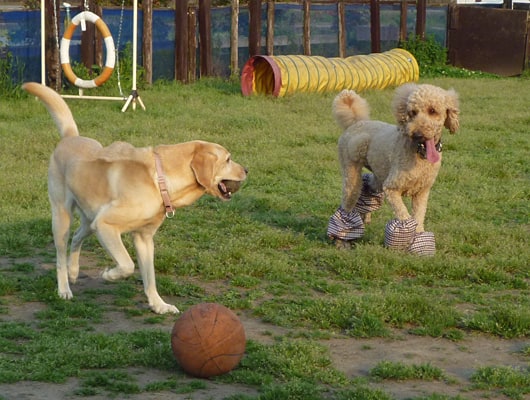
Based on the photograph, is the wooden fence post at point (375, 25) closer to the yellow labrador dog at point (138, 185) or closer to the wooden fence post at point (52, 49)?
the wooden fence post at point (52, 49)

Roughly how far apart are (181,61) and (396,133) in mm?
10803

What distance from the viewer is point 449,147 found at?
13477 millimetres

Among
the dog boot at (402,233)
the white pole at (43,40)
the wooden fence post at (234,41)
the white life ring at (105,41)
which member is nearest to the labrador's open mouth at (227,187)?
Answer: the dog boot at (402,233)

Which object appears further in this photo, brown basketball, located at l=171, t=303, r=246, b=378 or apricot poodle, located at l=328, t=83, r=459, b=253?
apricot poodle, located at l=328, t=83, r=459, b=253

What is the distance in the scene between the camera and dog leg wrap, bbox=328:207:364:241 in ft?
28.2

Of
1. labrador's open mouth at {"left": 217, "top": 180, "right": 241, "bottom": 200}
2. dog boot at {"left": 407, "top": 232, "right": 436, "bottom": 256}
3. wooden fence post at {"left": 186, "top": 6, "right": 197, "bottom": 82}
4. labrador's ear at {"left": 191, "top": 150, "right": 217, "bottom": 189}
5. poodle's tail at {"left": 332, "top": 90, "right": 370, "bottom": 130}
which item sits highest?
wooden fence post at {"left": 186, "top": 6, "right": 197, "bottom": 82}

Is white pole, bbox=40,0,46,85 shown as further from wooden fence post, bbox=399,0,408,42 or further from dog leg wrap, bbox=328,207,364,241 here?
wooden fence post, bbox=399,0,408,42

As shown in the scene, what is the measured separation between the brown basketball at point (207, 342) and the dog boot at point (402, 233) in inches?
119

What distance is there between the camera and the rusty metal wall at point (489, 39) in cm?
2414

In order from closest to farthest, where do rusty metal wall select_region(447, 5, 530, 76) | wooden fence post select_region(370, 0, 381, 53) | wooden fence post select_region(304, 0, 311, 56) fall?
wooden fence post select_region(304, 0, 311, 56) → wooden fence post select_region(370, 0, 381, 53) → rusty metal wall select_region(447, 5, 530, 76)

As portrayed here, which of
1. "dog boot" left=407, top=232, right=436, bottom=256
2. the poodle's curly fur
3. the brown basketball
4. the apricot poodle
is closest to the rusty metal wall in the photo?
the apricot poodle

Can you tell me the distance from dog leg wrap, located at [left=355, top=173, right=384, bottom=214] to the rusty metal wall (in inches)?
641

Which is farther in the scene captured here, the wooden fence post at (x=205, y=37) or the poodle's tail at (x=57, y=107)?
the wooden fence post at (x=205, y=37)

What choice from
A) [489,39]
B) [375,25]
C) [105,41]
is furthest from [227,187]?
[489,39]
